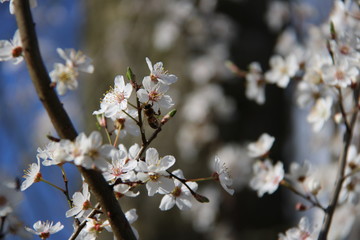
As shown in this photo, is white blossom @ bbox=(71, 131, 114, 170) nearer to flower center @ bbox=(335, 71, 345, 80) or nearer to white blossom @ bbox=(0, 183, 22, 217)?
white blossom @ bbox=(0, 183, 22, 217)

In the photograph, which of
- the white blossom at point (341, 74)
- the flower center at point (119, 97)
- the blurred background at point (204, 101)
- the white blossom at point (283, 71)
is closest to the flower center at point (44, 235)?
the flower center at point (119, 97)

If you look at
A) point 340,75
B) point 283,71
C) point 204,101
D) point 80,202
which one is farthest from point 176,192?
point 204,101

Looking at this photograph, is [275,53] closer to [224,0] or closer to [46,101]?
[224,0]

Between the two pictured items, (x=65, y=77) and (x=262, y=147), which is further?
(x=262, y=147)

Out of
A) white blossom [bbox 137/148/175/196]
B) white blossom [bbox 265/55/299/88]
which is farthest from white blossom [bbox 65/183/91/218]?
white blossom [bbox 265/55/299/88]

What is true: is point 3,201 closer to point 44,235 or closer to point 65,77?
point 44,235

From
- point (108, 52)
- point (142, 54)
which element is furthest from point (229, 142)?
point (108, 52)
